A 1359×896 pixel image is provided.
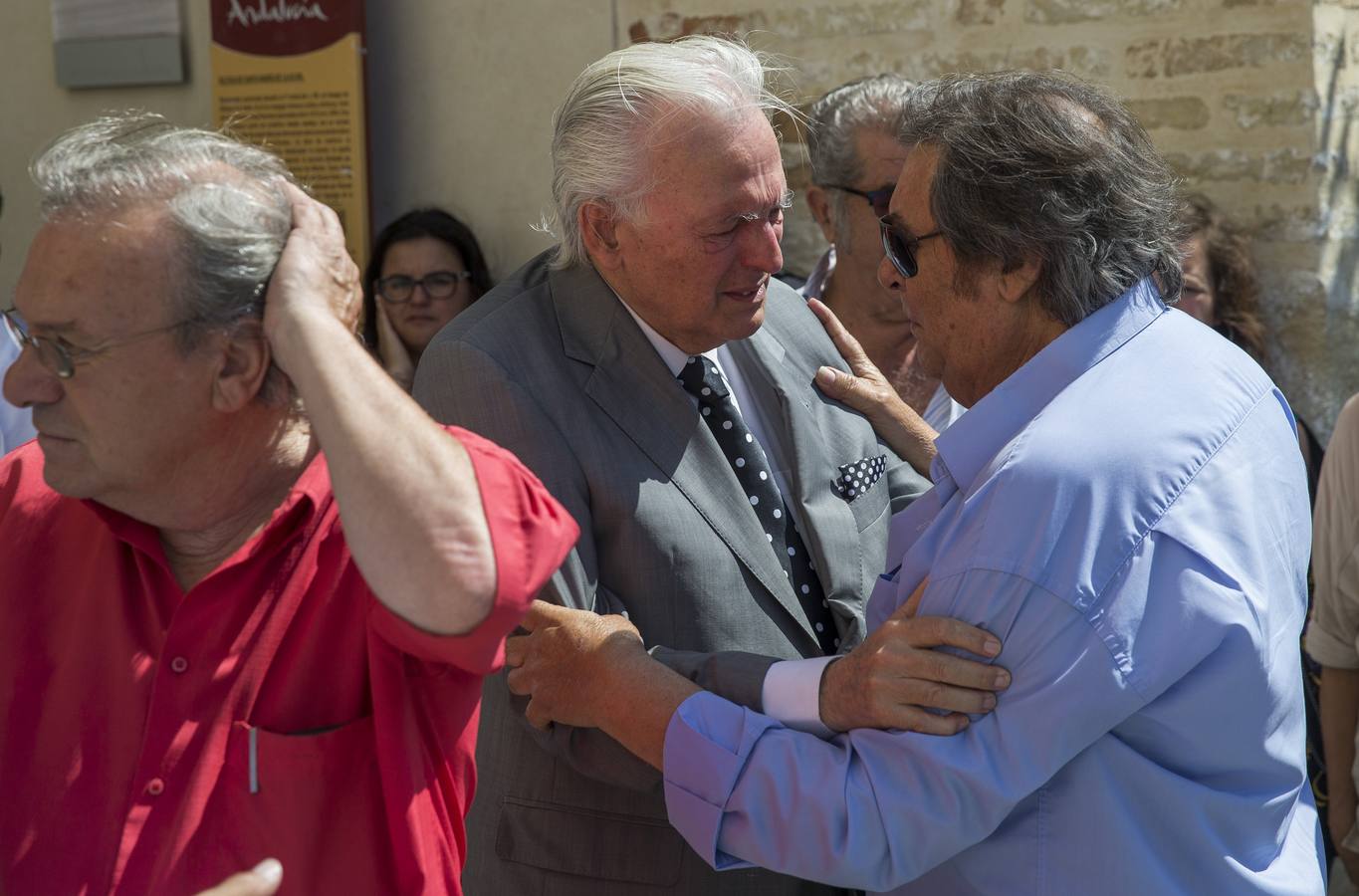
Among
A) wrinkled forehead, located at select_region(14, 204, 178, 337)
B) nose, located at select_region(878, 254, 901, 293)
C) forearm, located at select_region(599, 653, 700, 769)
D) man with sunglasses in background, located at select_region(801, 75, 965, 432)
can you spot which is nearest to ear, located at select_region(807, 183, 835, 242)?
man with sunglasses in background, located at select_region(801, 75, 965, 432)

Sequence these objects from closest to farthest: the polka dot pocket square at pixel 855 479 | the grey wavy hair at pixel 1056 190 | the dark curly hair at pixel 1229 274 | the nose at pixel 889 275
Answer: the grey wavy hair at pixel 1056 190
the nose at pixel 889 275
the polka dot pocket square at pixel 855 479
the dark curly hair at pixel 1229 274

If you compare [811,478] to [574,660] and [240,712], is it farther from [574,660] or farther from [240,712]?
[240,712]

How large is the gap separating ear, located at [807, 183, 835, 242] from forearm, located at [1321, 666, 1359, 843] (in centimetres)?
170

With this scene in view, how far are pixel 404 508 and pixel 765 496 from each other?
109cm

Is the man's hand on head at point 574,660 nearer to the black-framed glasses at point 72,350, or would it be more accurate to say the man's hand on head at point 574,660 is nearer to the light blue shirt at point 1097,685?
the light blue shirt at point 1097,685

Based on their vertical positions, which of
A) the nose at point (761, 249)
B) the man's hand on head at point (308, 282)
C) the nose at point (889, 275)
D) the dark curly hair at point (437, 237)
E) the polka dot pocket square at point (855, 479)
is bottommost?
the dark curly hair at point (437, 237)

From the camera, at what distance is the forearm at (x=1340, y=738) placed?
11.8 ft

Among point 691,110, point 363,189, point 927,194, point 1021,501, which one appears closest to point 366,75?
point 363,189

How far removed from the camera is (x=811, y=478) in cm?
262

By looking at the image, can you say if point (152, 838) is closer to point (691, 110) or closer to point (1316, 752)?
point (691, 110)

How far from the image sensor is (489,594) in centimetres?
158

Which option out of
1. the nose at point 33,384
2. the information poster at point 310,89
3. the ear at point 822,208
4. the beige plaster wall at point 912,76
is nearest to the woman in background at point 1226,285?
the beige plaster wall at point 912,76

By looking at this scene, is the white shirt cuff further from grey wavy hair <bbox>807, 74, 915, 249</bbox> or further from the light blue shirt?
grey wavy hair <bbox>807, 74, 915, 249</bbox>

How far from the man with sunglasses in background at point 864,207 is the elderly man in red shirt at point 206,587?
7.65ft
